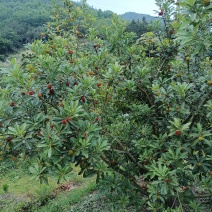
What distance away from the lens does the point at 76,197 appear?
4.77 meters

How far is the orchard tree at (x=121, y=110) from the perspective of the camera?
229 centimetres

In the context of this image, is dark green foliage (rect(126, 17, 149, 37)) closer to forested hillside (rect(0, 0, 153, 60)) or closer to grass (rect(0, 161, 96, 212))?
grass (rect(0, 161, 96, 212))

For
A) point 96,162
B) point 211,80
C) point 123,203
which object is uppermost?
point 211,80

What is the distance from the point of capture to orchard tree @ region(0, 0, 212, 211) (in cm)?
229

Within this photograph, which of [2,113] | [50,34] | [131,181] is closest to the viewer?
[2,113]

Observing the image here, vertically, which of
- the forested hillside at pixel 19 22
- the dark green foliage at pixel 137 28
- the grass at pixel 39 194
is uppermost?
the dark green foliage at pixel 137 28

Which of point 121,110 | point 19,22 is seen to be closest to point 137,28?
point 121,110

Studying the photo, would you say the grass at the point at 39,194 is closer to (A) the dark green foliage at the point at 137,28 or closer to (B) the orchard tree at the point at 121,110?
(B) the orchard tree at the point at 121,110

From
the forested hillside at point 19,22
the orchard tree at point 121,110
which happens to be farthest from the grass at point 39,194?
the forested hillside at point 19,22

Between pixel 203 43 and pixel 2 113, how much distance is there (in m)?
1.70

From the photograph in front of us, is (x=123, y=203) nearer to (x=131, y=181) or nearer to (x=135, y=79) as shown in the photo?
(x=131, y=181)

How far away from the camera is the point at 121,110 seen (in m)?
3.60

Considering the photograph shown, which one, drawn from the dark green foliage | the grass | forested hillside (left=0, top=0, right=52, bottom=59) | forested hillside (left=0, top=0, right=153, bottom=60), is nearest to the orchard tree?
the dark green foliage

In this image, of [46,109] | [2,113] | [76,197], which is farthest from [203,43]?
[76,197]
